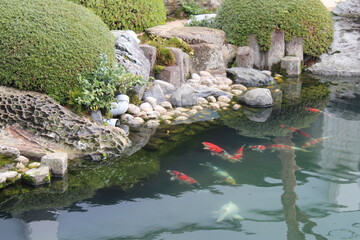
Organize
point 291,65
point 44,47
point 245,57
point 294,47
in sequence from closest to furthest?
point 44,47 → point 245,57 → point 291,65 → point 294,47

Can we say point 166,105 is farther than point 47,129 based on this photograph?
Yes

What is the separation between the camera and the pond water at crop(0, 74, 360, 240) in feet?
13.4


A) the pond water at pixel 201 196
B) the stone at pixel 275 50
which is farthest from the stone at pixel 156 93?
the stone at pixel 275 50

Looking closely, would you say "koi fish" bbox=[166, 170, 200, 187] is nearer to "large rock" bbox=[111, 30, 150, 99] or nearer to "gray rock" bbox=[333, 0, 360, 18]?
"large rock" bbox=[111, 30, 150, 99]

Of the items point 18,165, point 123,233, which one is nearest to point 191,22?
point 18,165

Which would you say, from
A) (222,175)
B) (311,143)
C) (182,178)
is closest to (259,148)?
(311,143)

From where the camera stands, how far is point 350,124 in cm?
721

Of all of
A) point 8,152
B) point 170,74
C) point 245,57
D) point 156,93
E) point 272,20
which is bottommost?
point 8,152

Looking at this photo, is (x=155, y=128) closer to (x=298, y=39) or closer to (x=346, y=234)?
(x=346, y=234)

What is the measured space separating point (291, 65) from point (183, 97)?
427cm

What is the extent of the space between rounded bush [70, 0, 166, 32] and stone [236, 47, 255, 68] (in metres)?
2.52

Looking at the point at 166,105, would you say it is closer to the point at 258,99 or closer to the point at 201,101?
the point at 201,101

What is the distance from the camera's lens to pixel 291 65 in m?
10.9

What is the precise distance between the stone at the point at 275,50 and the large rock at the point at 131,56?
4.37m
